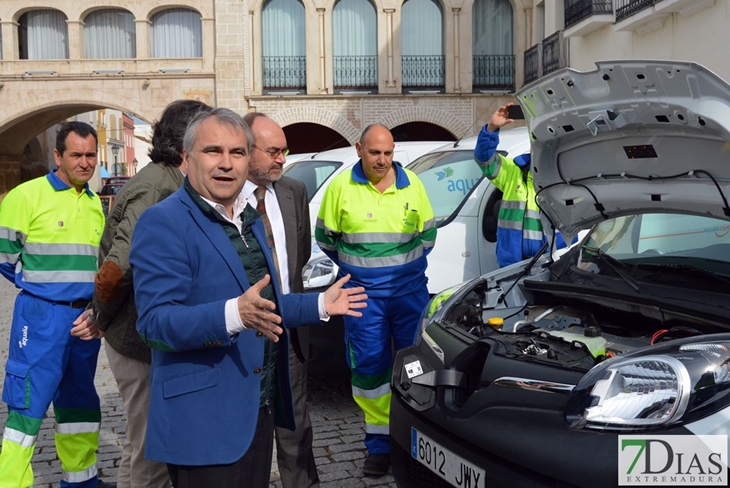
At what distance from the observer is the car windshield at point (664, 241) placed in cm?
349

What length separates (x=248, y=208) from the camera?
281cm

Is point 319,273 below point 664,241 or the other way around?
below

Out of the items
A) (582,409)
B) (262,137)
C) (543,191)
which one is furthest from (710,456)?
(262,137)

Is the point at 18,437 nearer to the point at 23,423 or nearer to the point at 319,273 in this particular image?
the point at 23,423

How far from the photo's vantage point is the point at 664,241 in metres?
3.86

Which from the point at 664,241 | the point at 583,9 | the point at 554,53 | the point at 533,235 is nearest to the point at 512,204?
the point at 533,235

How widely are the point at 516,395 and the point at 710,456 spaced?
2.24ft

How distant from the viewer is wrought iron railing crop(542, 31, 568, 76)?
66.8ft

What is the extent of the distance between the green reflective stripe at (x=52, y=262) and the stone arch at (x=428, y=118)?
820 inches

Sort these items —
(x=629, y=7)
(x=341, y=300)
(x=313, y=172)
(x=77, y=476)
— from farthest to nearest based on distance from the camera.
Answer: (x=629, y=7) → (x=313, y=172) → (x=77, y=476) → (x=341, y=300)

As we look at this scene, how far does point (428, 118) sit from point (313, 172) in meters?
16.5

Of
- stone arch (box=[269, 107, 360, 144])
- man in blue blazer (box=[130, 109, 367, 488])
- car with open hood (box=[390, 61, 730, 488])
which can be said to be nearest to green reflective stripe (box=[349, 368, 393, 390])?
car with open hood (box=[390, 61, 730, 488])

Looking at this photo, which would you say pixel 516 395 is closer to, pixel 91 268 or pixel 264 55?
pixel 91 268

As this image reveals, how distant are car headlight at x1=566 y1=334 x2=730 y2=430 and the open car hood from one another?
85cm
